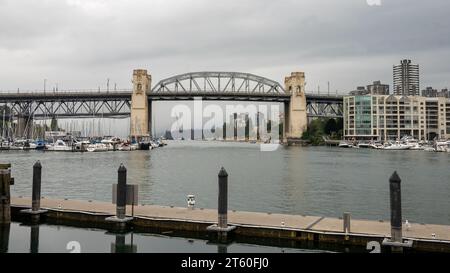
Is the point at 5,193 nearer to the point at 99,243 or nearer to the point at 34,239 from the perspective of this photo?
the point at 34,239

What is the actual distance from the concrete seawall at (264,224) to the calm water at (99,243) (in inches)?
16.3

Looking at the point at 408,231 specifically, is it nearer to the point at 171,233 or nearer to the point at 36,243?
the point at 171,233

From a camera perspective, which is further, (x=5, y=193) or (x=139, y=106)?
(x=139, y=106)

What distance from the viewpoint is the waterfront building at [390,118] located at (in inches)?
5940

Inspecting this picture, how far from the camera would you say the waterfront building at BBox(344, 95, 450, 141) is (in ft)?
495

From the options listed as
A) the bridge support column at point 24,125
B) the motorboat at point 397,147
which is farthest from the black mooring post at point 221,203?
the bridge support column at point 24,125

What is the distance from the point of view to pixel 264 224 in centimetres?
1497

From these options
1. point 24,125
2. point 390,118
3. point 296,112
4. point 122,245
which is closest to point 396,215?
point 122,245

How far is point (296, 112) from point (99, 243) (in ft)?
434

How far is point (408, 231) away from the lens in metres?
13.8

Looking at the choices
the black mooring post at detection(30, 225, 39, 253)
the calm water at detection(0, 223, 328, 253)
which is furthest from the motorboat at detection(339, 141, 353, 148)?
the black mooring post at detection(30, 225, 39, 253)

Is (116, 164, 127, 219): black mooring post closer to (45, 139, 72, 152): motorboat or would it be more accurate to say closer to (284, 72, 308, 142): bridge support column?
(45, 139, 72, 152): motorboat

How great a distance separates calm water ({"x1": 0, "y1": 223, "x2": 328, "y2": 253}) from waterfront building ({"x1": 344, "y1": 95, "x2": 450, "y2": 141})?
142 meters
